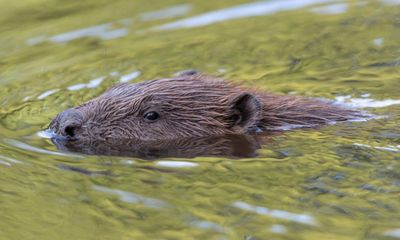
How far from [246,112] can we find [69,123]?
4.07 ft

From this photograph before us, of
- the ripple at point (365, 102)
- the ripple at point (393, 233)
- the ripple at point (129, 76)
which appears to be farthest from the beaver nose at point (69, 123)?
the ripple at point (393, 233)

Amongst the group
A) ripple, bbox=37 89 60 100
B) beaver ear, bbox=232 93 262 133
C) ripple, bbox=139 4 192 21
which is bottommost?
beaver ear, bbox=232 93 262 133

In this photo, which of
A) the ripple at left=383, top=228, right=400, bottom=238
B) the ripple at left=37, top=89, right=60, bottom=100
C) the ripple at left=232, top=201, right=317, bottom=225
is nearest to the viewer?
the ripple at left=383, top=228, right=400, bottom=238

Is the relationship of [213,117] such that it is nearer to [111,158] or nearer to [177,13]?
[111,158]

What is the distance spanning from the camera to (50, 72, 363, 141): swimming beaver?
258 inches

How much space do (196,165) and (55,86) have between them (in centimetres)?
245

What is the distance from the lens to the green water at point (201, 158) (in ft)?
16.1

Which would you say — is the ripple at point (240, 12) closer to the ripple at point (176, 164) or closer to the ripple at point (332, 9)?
the ripple at point (332, 9)

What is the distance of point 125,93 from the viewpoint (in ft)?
21.9

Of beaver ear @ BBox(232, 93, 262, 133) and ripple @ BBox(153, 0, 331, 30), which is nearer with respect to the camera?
beaver ear @ BBox(232, 93, 262, 133)

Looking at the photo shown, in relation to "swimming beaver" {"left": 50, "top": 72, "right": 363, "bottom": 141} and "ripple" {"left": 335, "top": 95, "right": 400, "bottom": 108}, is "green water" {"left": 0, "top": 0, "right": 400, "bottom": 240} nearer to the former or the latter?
"ripple" {"left": 335, "top": 95, "right": 400, "bottom": 108}

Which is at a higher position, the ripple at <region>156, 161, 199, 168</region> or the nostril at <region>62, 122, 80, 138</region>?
the nostril at <region>62, 122, 80, 138</region>


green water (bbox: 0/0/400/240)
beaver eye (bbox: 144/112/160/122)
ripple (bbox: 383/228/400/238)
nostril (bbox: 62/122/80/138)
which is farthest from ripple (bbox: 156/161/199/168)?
ripple (bbox: 383/228/400/238)

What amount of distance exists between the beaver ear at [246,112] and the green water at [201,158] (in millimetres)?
242
